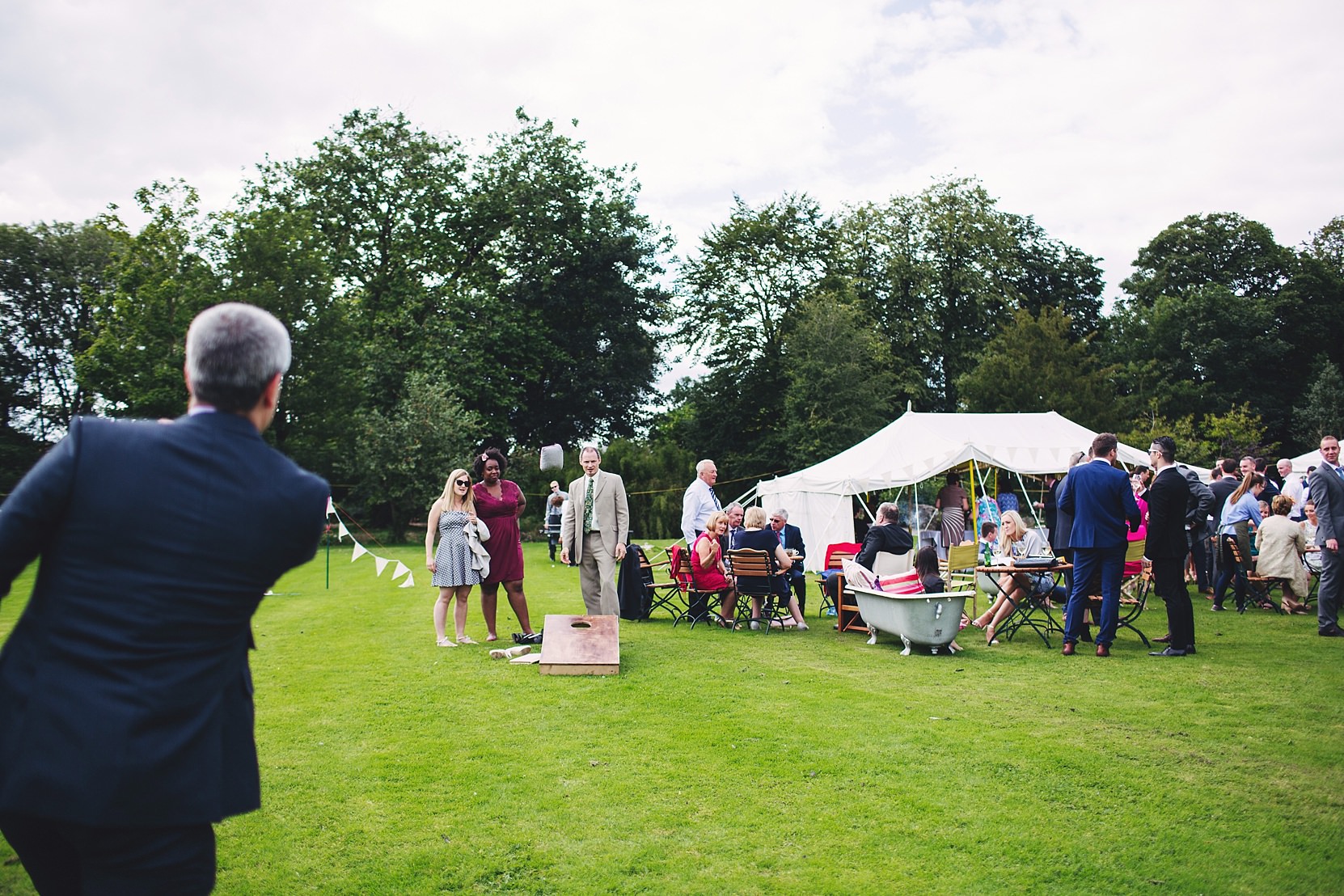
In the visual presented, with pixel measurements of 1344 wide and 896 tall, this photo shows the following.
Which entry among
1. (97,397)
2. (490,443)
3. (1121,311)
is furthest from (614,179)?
(1121,311)

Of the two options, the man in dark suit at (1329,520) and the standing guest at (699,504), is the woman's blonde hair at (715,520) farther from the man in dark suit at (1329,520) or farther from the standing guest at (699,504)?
the man in dark suit at (1329,520)

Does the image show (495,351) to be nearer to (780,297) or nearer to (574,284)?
(574,284)

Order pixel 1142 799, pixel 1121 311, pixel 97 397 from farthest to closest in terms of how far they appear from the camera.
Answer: pixel 1121 311
pixel 97 397
pixel 1142 799

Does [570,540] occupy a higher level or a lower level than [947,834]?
higher

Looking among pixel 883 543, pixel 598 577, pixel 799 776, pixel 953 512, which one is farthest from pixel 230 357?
pixel 953 512

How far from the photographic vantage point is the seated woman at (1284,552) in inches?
439

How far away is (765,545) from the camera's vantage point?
10508 millimetres

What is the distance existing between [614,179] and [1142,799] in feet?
117

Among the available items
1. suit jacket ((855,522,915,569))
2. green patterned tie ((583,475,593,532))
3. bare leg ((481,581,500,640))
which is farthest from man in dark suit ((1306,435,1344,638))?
bare leg ((481,581,500,640))

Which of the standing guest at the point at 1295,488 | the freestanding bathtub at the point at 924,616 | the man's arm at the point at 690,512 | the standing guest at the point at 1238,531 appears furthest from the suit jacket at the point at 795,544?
the standing guest at the point at 1295,488

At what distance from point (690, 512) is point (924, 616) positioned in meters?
3.68

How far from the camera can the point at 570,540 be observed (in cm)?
930

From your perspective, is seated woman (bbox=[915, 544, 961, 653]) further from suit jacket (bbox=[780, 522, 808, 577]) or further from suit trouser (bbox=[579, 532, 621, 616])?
suit trouser (bbox=[579, 532, 621, 616])

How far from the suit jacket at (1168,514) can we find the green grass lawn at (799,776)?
39.2 inches
